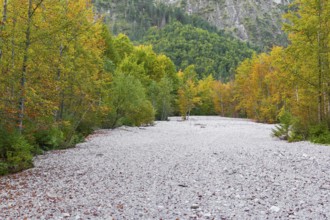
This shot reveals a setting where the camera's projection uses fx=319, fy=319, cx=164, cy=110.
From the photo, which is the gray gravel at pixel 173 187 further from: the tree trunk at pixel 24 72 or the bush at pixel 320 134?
the bush at pixel 320 134

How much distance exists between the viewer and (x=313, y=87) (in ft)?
60.8

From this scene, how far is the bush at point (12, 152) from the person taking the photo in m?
10.0

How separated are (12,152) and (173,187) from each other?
5394 millimetres

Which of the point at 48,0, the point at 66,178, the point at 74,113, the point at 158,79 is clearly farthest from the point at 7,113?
the point at 158,79

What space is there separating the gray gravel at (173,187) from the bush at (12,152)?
15.3 inches

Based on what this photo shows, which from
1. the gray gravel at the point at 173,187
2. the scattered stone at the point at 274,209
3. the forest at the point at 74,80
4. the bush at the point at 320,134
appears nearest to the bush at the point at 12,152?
the forest at the point at 74,80

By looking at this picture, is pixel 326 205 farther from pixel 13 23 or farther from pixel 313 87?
pixel 313 87

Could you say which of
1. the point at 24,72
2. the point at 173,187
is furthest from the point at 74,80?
the point at 173,187

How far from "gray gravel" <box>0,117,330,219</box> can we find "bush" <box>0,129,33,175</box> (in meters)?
0.39

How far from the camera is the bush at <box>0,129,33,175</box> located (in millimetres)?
10008

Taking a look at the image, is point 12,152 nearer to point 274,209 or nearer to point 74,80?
point 74,80

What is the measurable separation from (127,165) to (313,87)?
41.3 ft

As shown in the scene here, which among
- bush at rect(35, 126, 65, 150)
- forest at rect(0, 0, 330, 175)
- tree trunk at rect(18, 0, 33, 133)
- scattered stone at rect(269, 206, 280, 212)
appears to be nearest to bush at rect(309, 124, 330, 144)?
forest at rect(0, 0, 330, 175)

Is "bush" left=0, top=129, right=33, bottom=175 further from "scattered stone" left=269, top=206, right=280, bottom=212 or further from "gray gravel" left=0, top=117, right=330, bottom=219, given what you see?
"scattered stone" left=269, top=206, right=280, bottom=212
